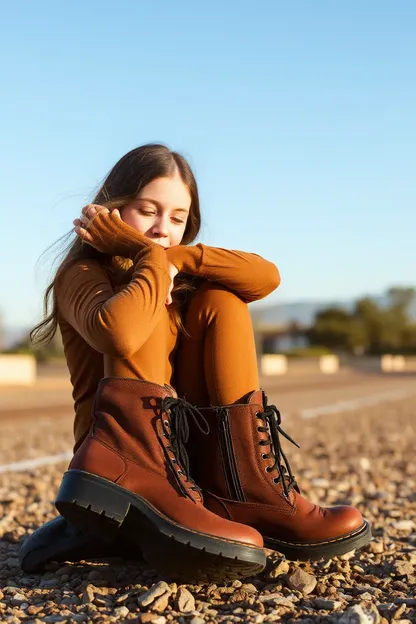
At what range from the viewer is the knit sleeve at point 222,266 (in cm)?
243

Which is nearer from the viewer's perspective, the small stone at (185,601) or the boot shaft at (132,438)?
the small stone at (185,601)

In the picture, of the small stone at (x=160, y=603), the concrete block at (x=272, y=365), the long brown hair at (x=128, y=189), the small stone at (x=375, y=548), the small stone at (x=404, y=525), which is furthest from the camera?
the concrete block at (x=272, y=365)

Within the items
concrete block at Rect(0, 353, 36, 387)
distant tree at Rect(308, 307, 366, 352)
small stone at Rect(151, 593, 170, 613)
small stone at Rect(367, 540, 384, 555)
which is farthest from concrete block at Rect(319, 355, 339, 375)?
small stone at Rect(151, 593, 170, 613)

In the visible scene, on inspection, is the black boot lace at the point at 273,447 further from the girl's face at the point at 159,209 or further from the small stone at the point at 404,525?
the small stone at the point at 404,525

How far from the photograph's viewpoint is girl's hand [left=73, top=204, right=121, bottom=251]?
2.43 metres

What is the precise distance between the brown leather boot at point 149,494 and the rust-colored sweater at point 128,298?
0.35 feet

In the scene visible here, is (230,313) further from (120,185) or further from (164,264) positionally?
(120,185)

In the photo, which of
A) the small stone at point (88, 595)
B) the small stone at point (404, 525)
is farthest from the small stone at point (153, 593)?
the small stone at point (404, 525)

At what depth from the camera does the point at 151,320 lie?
2211 millimetres

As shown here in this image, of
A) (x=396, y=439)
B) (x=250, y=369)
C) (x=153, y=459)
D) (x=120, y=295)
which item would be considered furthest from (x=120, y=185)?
(x=396, y=439)

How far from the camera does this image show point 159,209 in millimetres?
2635

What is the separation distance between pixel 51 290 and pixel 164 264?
0.47 meters

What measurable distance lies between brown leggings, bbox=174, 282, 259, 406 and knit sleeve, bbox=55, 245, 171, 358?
0.17 m

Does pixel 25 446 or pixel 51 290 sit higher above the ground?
pixel 51 290
